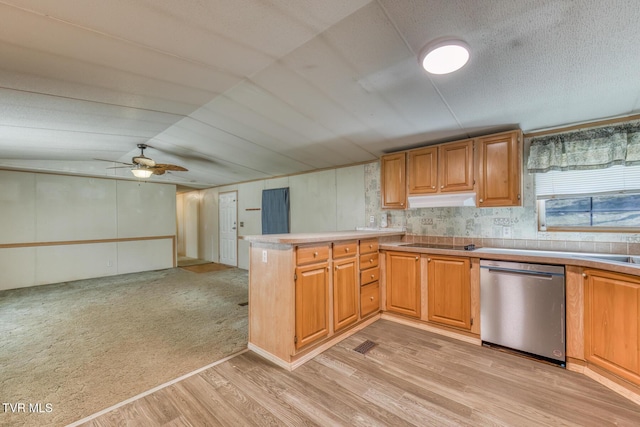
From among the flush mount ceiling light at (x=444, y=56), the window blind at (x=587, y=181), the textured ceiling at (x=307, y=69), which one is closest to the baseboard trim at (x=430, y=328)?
the window blind at (x=587, y=181)

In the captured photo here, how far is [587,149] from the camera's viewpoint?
8.55 ft

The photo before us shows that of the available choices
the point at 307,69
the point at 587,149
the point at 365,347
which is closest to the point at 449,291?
the point at 365,347

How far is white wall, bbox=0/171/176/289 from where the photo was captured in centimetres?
516

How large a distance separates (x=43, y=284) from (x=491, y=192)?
8.08 meters

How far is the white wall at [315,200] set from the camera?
15.0 feet

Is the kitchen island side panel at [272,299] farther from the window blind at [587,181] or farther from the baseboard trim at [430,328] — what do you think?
the window blind at [587,181]

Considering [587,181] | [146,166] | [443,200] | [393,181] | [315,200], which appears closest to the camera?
[587,181]

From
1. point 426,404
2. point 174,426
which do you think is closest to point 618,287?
point 426,404

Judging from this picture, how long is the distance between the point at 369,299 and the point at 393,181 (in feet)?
5.25

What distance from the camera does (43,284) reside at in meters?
5.43

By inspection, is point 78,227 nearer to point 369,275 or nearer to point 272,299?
point 272,299

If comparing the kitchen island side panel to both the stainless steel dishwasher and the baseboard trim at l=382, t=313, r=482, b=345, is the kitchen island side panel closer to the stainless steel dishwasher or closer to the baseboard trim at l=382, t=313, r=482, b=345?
the baseboard trim at l=382, t=313, r=482, b=345

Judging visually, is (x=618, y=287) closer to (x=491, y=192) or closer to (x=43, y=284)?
(x=491, y=192)

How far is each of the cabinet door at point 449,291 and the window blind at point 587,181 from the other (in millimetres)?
1199
